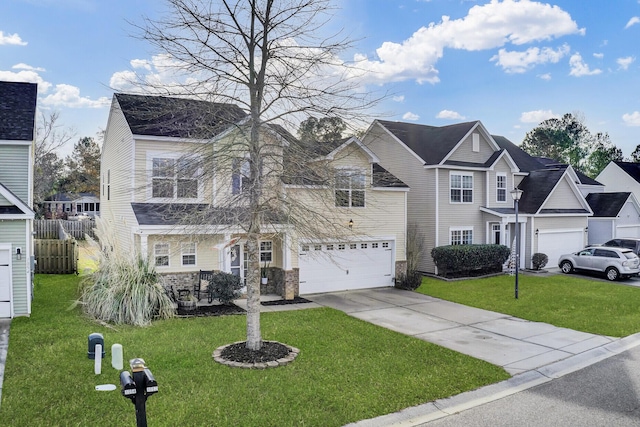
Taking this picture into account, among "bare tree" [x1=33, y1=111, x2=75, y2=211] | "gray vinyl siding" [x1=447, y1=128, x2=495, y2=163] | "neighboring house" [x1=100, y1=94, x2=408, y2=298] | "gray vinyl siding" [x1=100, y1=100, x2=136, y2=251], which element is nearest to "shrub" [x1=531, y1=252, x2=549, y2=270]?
"gray vinyl siding" [x1=447, y1=128, x2=495, y2=163]

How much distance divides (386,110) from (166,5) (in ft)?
16.4

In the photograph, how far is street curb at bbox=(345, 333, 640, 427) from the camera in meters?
6.76

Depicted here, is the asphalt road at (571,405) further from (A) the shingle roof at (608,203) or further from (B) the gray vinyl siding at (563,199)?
(A) the shingle roof at (608,203)

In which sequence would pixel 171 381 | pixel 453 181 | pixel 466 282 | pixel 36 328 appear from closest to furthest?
1. pixel 171 381
2. pixel 36 328
3. pixel 466 282
4. pixel 453 181

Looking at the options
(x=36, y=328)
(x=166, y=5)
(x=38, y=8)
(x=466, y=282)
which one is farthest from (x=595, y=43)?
(x=36, y=328)

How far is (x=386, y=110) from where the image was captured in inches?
386

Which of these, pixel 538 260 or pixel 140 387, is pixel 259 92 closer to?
pixel 140 387

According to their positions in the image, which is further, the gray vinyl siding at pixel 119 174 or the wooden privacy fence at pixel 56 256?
the wooden privacy fence at pixel 56 256

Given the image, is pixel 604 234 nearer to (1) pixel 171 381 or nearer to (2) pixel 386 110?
(2) pixel 386 110

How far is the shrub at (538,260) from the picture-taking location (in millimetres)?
23875

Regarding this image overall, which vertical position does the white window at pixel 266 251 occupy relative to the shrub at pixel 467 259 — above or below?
above

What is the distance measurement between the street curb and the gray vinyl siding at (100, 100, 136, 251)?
1034 centimetres

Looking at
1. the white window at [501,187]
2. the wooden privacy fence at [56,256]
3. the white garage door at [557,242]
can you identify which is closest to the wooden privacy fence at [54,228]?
the wooden privacy fence at [56,256]

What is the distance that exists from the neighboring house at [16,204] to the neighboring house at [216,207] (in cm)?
225
